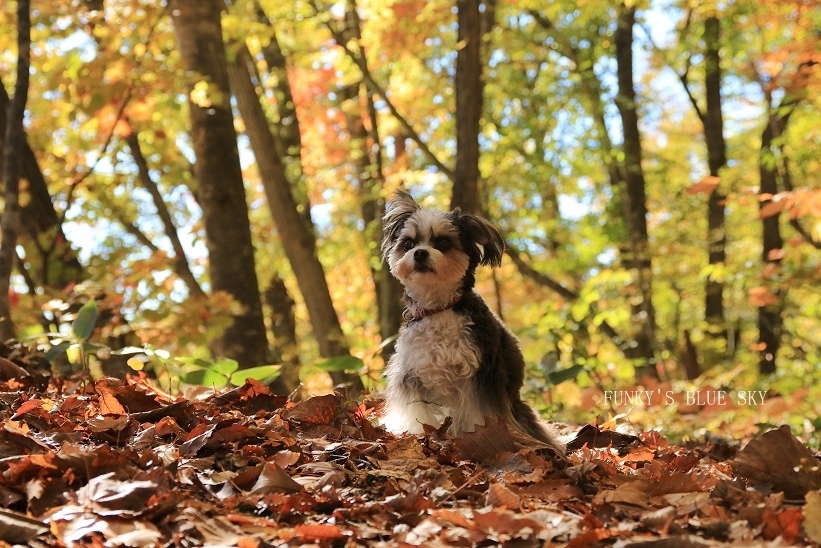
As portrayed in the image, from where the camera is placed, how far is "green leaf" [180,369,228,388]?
4949 millimetres

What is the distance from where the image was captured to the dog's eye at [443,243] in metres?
4.53

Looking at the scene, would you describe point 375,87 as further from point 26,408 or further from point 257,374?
point 26,408

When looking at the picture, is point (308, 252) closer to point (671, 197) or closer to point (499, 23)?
point (499, 23)

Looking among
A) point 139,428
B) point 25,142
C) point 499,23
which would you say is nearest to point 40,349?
point 139,428

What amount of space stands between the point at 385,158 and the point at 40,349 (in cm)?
1120

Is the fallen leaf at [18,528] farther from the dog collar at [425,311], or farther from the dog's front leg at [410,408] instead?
the dog collar at [425,311]

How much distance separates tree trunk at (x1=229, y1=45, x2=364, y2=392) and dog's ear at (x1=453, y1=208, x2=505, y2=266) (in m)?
4.80

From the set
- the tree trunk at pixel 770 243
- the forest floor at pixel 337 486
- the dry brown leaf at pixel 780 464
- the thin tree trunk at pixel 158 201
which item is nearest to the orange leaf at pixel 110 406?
the forest floor at pixel 337 486

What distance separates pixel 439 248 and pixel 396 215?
0.48 metres

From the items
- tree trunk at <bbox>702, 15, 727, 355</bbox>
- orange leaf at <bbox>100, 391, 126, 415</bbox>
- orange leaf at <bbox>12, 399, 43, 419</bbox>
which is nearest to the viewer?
orange leaf at <bbox>12, 399, 43, 419</bbox>

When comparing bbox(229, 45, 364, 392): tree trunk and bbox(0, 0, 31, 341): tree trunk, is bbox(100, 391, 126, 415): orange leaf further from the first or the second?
bbox(229, 45, 364, 392): tree trunk

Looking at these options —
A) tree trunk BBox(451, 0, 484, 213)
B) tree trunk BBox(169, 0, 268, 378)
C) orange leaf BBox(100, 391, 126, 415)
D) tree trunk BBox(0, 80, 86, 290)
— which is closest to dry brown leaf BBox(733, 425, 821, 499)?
orange leaf BBox(100, 391, 126, 415)

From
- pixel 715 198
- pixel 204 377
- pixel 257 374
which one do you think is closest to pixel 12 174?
pixel 204 377

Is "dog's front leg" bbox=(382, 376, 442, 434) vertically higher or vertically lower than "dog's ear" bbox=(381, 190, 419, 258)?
lower
